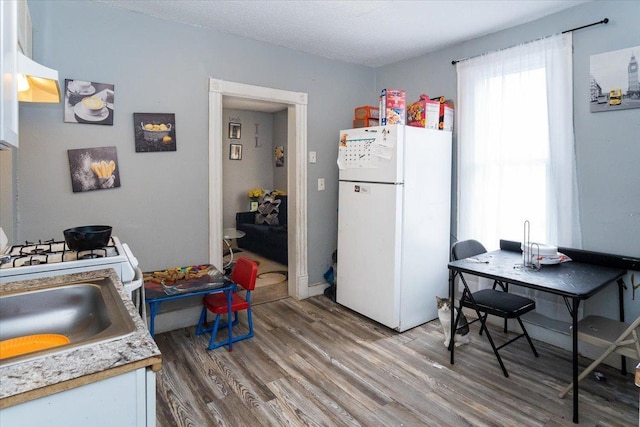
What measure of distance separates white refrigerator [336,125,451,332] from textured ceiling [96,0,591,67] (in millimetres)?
822

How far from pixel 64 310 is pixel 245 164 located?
17.0ft

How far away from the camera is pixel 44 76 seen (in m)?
1.66

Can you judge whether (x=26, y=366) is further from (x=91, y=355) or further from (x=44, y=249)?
(x=44, y=249)

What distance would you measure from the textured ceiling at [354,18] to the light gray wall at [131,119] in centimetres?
16

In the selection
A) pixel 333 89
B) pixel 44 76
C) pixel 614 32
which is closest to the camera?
pixel 44 76

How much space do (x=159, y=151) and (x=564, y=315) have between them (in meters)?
3.36

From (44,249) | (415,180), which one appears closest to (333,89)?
(415,180)

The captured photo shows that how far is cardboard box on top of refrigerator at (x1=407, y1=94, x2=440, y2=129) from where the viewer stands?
3.11m

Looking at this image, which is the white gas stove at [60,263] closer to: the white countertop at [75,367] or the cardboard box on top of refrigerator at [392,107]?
the white countertop at [75,367]

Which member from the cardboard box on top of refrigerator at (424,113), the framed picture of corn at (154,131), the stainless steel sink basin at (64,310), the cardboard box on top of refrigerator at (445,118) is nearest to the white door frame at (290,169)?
the framed picture of corn at (154,131)

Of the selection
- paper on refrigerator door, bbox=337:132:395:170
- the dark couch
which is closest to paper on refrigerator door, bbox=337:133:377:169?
paper on refrigerator door, bbox=337:132:395:170

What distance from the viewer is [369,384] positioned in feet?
7.51

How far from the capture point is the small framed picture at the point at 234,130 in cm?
613

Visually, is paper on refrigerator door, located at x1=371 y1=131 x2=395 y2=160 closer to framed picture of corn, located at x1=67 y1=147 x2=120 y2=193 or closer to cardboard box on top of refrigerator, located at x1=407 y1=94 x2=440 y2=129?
cardboard box on top of refrigerator, located at x1=407 y1=94 x2=440 y2=129
